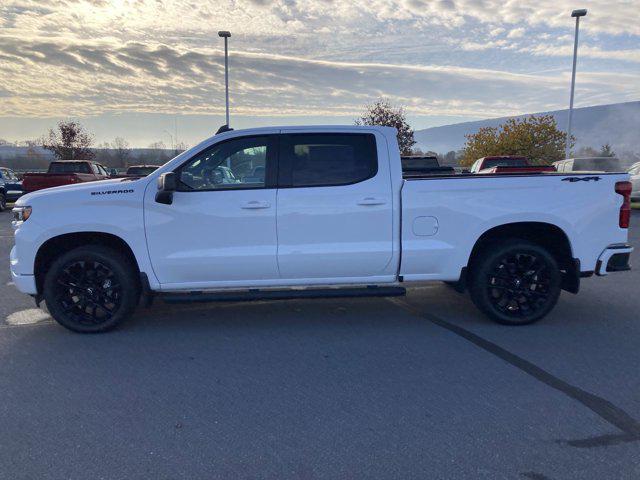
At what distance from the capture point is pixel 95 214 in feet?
16.2

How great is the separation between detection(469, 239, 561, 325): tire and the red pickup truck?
14598mm

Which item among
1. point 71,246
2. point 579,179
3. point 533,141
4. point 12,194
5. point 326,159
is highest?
point 533,141

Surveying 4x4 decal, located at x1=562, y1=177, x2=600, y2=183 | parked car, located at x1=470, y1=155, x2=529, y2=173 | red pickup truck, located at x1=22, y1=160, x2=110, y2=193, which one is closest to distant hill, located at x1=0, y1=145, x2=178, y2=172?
red pickup truck, located at x1=22, y1=160, x2=110, y2=193

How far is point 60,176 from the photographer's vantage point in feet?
57.0

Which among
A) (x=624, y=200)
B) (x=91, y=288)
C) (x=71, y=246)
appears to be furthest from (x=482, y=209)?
(x=71, y=246)

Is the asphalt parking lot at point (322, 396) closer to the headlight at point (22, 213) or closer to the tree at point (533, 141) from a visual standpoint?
the headlight at point (22, 213)

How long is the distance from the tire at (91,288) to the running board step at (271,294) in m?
0.44

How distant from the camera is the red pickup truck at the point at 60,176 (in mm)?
17391

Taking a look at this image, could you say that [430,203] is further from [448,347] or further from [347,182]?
[448,347]

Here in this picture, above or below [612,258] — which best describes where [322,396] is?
below

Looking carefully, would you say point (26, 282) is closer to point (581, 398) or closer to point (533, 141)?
point (581, 398)

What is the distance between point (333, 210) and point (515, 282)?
2.05 meters

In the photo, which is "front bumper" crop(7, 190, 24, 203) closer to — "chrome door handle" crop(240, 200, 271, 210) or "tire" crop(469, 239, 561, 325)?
"chrome door handle" crop(240, 200, 271, 210)

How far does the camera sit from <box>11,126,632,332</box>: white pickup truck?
16.4 feet
